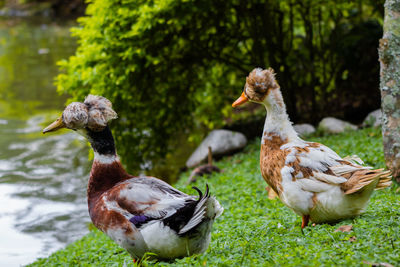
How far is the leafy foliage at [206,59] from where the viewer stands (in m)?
8.44

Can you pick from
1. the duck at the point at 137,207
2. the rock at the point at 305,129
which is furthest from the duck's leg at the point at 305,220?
the rock at the point at 305,129

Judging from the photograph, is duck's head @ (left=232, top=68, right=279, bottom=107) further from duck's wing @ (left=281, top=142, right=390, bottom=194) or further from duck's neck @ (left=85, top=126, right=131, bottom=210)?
duck's neck @ (left=85, top=126, right=131, bottom=210)

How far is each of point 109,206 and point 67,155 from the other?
25.5 ft

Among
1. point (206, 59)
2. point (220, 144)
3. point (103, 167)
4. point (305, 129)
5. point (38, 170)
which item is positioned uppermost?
point (103, 167)

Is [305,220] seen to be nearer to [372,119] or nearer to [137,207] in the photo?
[137,207]

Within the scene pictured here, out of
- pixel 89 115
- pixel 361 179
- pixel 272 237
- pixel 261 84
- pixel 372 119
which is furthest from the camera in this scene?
pixel 372 119

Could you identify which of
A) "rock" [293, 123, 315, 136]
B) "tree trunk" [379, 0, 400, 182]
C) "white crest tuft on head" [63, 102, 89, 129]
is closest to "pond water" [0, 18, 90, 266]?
"white crest tuft on head" [63, 102, 89, 129]

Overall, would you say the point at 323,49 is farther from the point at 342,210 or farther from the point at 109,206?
the point at 109,206

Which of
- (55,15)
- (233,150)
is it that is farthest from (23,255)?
(55,15)

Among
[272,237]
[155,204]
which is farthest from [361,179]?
[155,204]

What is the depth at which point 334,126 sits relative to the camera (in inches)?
392

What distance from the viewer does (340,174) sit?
14.2ft

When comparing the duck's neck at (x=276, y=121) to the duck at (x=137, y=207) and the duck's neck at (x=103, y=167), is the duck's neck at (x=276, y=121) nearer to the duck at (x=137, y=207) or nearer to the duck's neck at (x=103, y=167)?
the duck at (x=137, y=207)

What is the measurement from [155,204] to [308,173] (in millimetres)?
1473
